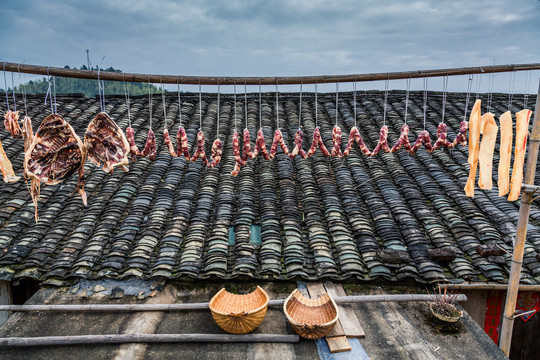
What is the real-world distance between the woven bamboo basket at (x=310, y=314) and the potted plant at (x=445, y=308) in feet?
5.23

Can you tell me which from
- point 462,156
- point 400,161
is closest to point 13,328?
point 400,161

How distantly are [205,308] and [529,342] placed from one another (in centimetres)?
653

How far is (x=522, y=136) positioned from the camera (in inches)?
195

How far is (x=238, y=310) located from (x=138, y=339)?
1.46 m

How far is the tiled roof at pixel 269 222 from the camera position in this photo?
242 inches

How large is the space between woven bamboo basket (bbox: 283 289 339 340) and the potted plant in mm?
1593

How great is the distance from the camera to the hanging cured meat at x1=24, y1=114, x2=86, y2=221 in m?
5.84

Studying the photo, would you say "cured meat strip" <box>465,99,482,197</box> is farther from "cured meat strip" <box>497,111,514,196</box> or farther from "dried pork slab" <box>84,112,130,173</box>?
"dried pork slab" <box>84,112,130,173</box>

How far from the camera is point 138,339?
4.95 metres

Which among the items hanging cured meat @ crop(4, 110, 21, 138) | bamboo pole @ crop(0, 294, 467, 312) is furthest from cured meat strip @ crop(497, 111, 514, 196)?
hanging cured meat @ crop(4, 110, 21, 138)

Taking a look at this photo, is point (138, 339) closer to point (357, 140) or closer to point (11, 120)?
point (11, 120)

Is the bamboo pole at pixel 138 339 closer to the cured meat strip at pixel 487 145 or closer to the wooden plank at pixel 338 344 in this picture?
the wooden plank at pixel 338 344

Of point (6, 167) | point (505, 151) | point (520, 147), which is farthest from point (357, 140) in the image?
point (6, 167)

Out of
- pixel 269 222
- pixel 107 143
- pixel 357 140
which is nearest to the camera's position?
pixel 107 143
